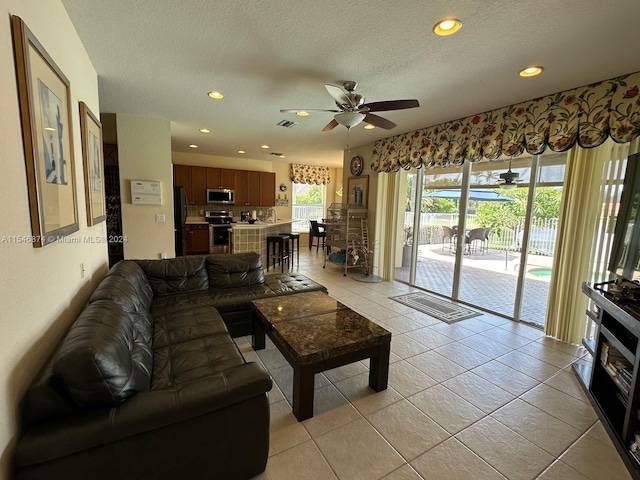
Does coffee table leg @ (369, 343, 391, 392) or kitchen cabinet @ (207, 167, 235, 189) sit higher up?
kitchen cabinet @ (207, 167, 235, 189)

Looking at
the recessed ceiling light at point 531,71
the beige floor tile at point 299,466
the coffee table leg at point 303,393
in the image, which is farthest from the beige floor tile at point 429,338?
the recessed ceiling light at point 531,71

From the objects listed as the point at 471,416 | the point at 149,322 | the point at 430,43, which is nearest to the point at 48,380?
the point at 149,322

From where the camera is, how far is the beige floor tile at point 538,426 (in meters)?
1.78

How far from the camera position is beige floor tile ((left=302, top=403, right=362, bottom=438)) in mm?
1845

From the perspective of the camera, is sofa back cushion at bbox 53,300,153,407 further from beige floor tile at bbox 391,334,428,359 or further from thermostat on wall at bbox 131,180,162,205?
thermostat on wall at bbox 131,180,162,205

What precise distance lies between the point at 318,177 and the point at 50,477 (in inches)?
334

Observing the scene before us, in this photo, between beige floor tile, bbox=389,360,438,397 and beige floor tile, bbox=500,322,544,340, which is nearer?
beige floor tile, bbox=389,360,438,397

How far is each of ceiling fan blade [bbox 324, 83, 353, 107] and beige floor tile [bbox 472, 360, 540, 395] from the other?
2.66 m

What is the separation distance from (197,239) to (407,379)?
6.05 meters

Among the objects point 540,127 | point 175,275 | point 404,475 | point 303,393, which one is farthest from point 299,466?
point 540,127

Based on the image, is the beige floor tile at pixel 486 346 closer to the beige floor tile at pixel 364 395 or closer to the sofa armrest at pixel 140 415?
the beige floor tile at pixel 364 395

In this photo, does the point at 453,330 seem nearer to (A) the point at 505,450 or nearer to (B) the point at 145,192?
(A) the point at 505,450

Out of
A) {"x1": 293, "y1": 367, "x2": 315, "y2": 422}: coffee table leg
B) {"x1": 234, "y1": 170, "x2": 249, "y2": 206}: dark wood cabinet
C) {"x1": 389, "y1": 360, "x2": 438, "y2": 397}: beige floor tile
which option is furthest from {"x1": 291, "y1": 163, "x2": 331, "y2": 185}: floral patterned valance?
{"x1": 293, "y1": 367, "x2": 315, "y2": 422}: coffee table leg

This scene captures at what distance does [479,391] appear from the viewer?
2254 mm
